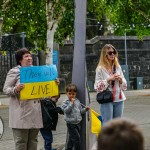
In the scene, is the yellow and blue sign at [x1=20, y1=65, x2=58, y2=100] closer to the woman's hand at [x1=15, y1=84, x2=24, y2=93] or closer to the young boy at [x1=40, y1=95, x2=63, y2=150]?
the woman's hand at [x1=15, y1=84, x2=24, y2=93]

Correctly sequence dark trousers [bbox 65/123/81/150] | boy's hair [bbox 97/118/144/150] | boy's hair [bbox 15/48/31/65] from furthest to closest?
dark trousers [bbox 65/123/81/150], boy's hair [bbox 15/48/31/65], boy's hair [bbox 97/118/144/150]

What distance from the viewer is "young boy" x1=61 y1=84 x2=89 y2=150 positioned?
25.5 feet

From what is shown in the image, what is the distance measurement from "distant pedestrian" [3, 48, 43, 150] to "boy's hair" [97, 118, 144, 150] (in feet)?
14.2

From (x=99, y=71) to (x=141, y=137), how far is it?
562 centimetres

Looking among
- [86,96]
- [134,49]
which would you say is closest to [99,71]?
[86,96]

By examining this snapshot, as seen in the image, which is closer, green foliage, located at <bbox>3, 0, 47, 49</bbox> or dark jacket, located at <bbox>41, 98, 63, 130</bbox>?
dark jacket, located at <bbox>41, 98, 63, 130</bbox>

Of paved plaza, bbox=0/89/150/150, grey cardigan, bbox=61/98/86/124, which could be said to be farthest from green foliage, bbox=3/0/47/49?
grey cardigan, bbox=61/98/86/124

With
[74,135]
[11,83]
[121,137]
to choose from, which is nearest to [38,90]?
[11,83]

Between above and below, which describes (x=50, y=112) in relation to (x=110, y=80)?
below

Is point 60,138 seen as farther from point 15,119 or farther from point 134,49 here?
point 134,49

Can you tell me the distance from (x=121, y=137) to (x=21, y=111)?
14.7 feet

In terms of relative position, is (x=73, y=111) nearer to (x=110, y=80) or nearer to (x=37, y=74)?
(x=110, y=80)

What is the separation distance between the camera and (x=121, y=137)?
7.48 ft

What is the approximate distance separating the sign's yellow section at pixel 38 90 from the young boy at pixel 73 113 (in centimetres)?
63
